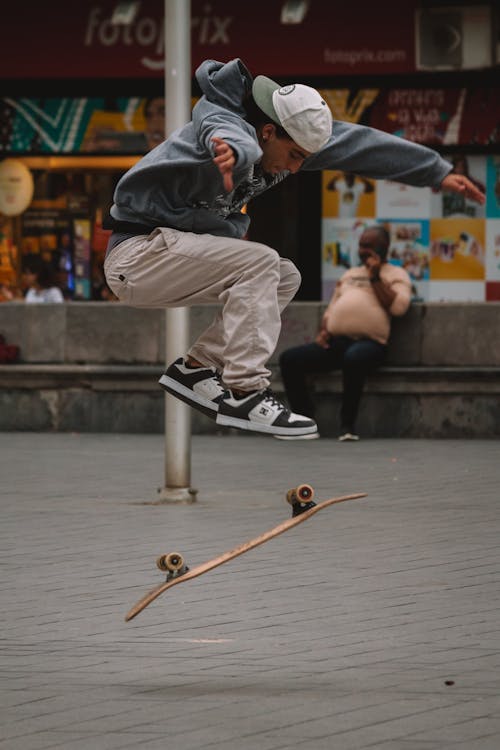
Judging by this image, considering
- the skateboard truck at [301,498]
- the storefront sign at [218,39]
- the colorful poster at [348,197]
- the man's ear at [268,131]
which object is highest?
the storefront sign at [218,39]

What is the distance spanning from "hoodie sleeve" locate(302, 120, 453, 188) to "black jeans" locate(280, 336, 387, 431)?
6715 millimetres

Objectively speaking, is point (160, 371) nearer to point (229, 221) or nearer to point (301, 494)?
point (229, 221)

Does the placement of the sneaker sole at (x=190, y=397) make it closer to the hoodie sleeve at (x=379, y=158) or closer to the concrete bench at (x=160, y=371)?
the hoodie sleeve at (x=379, y=158)

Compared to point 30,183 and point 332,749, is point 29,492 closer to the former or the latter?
point 332,749

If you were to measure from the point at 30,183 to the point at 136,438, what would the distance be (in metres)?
5.00

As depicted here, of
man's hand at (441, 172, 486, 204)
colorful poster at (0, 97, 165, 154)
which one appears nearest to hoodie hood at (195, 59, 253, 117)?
man's hand at (441, 172, 486, 204)

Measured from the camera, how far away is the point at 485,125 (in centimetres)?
1630

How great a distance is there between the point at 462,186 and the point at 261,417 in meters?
1.16

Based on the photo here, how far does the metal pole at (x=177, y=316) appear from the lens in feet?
30.1

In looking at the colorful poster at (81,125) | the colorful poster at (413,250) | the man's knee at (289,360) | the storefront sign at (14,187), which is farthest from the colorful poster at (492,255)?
the storefront sign at (14,187)

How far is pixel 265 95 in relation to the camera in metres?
5.20

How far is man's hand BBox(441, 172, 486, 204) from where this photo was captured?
5590 mm

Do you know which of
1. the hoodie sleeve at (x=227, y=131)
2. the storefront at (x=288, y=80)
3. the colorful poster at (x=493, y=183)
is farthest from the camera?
the storefront at (x=288, y=80)

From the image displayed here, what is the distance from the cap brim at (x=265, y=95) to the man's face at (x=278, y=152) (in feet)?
0.25
